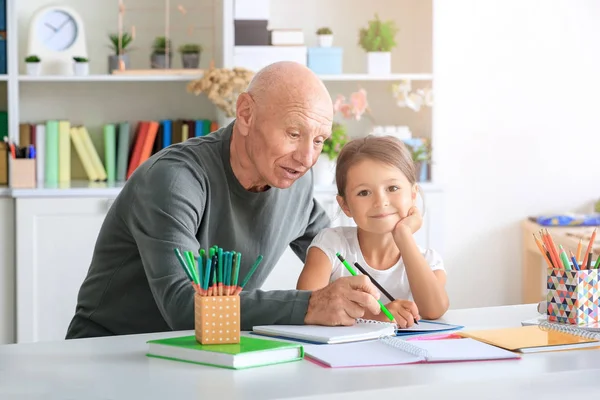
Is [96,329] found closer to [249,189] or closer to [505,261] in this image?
[249,189]

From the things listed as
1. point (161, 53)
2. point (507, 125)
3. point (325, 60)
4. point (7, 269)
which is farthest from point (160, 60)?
point (507, 125)

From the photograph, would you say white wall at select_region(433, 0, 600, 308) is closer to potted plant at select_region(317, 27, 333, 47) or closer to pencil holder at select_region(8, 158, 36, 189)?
potted plant at select_region(317, 27, 333, 47)

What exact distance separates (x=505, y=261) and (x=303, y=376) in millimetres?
3423

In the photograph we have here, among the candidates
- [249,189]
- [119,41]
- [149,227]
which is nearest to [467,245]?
[119,41]

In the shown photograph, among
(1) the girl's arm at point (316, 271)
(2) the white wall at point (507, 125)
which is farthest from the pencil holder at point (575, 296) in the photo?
(2) the white wall at point (507, 125)

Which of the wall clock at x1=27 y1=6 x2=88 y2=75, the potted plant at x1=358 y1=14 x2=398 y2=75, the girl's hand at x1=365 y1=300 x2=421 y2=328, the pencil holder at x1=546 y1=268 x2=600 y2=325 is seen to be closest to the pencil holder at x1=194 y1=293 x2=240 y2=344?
the girl's hand at x1=365 y1=300 x2=421 y2=328

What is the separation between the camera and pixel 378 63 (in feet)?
13.5

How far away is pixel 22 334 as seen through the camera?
3.81 metres

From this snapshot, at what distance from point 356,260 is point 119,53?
95.7 inches

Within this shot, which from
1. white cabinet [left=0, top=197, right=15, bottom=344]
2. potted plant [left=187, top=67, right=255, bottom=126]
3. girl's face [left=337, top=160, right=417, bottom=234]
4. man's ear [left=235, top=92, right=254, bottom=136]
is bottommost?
white cabinet [left=0, top=197, right=15, bottom=344]

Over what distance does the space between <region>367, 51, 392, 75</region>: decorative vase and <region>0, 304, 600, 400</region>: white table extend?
2.76 meters

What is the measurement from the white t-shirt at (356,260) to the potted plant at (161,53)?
231 centimetres

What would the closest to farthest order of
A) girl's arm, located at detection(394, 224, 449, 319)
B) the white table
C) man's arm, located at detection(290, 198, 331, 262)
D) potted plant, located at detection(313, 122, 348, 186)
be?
the white table, girl's arm, located at detection(394, 224, 449, 319), man's arm, located at detection(290, 198, 331, 262), potted plant, located at detection(313, 122, 348, 186)

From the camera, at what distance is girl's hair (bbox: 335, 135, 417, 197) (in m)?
1.97
